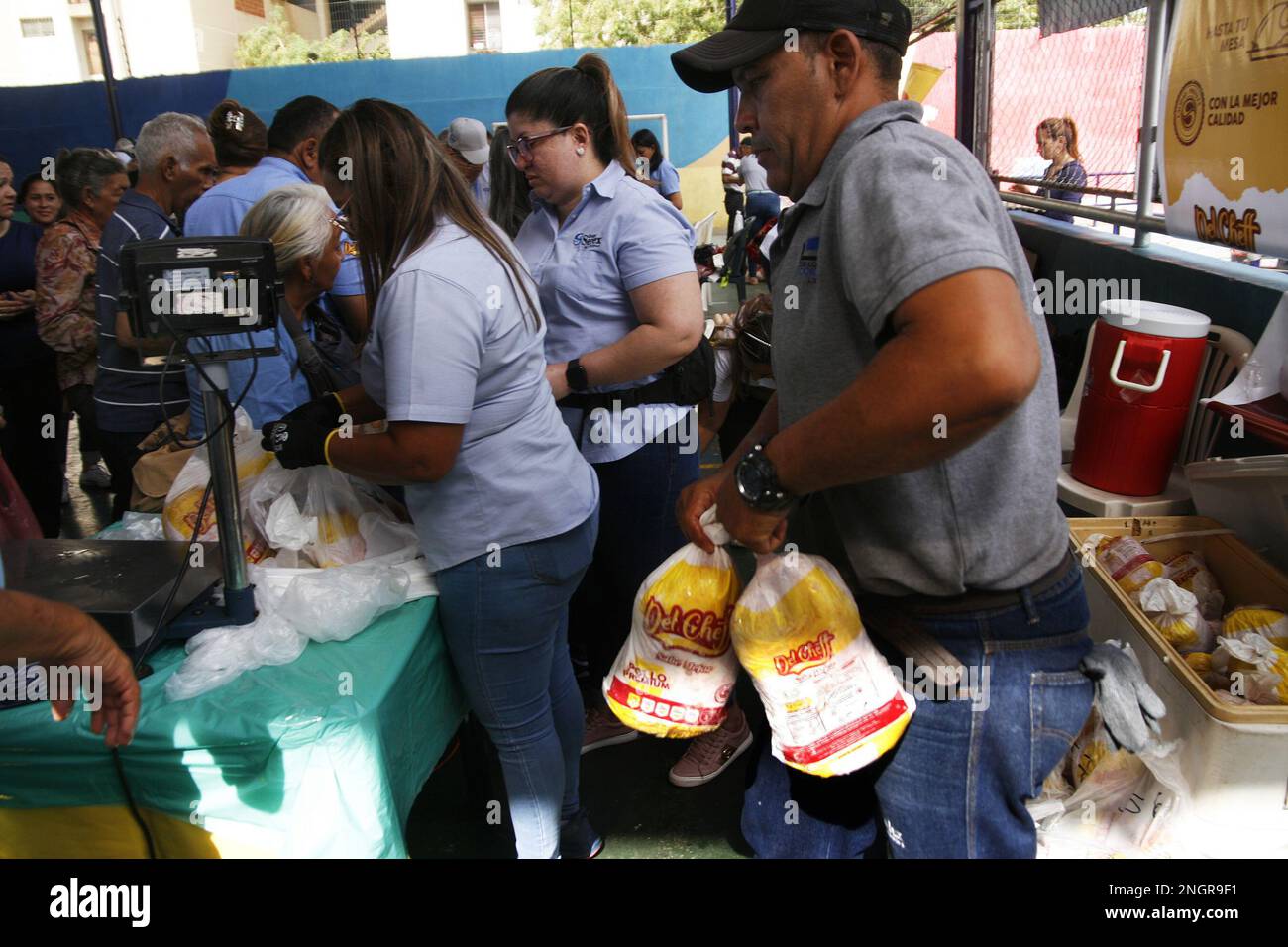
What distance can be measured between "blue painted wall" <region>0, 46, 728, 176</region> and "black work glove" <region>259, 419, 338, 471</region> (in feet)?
52.3

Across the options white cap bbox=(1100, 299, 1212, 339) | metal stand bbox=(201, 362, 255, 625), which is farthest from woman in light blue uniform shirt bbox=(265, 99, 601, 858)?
white cap bbox=(1100, 299, 1212, 339)

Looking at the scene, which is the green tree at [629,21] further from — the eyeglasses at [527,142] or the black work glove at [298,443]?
the black work glove at [298,443]

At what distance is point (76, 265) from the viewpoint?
4.18 meters

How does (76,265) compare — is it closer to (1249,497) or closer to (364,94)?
(1249,497)

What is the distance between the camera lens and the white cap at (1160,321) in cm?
243

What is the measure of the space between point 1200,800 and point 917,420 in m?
1.44

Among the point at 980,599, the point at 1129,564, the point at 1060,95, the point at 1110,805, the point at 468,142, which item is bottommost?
the point at 1110,805

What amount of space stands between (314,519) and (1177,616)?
2.10 m

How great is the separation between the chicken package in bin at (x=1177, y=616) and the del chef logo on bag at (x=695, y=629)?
1353 millimetres

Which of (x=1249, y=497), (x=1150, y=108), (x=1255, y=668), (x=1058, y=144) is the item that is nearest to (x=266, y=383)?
(x=1255, y=668)

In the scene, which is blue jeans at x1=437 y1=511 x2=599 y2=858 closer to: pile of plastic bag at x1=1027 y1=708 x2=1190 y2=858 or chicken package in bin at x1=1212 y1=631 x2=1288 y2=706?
pile of plastic bag at x1=1027 y1=708 x2=1190 y2=858

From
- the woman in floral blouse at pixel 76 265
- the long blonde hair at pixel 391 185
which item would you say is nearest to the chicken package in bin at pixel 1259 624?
the long blonde hair at pixel 391 185

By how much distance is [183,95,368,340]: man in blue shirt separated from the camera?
9.28 ft
